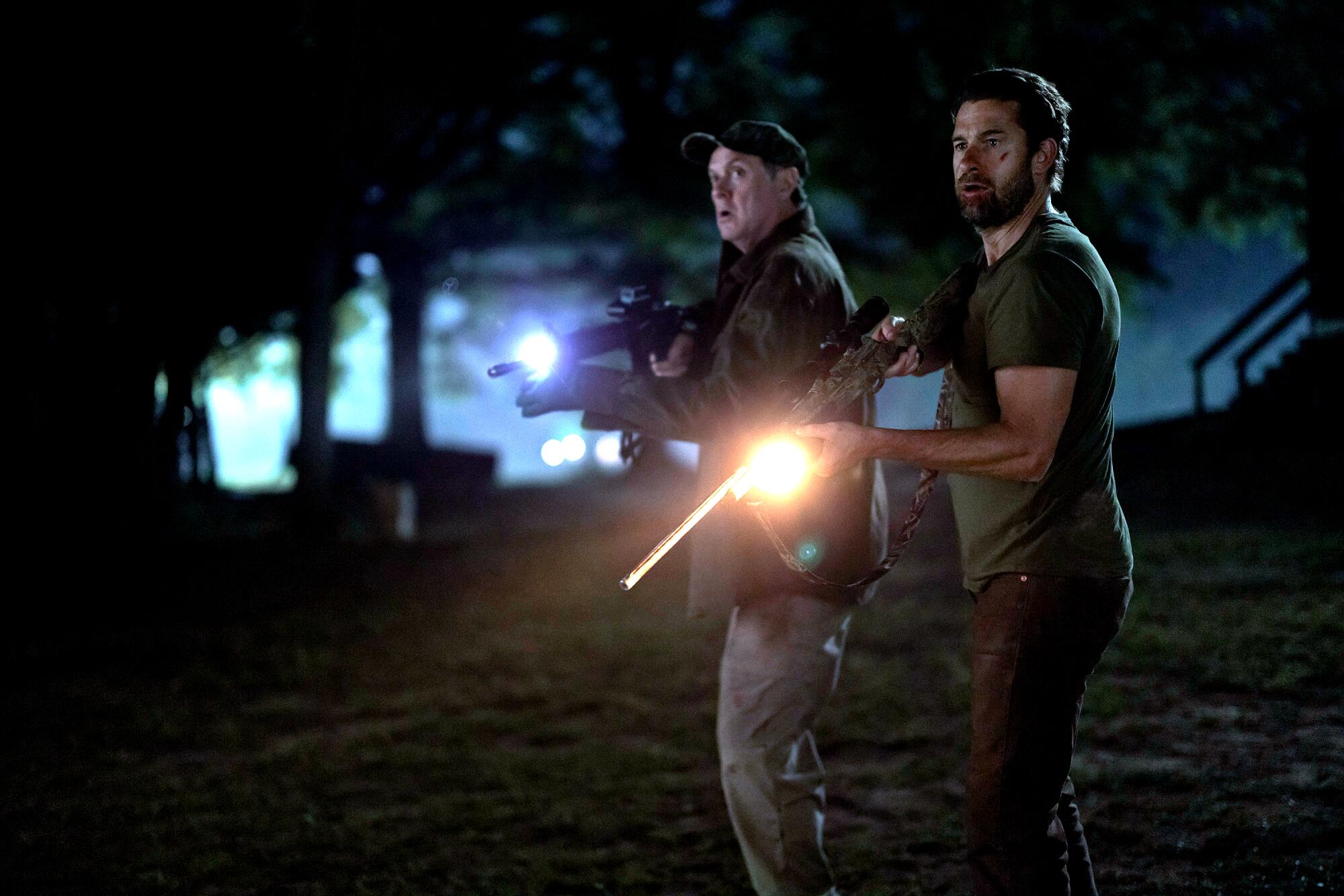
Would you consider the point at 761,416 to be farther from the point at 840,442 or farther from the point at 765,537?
the point at 840,442

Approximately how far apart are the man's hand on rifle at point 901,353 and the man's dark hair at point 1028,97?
53cm

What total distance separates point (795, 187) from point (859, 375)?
1.18 m

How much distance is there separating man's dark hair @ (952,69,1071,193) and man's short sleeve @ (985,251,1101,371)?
36cm

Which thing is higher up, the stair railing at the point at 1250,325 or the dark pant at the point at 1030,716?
the stair railing at the point at 1250,325

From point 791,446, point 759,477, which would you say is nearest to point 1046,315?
point 791,446

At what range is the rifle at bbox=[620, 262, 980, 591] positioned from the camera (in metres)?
2.91

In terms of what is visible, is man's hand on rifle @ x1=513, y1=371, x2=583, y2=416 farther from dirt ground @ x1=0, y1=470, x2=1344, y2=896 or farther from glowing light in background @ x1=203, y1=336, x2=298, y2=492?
glowing light in background @ x1=203, y1=336, x2=298, y2=492

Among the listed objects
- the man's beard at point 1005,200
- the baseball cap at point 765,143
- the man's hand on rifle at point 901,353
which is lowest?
the man's hand on rifle at point 901,353

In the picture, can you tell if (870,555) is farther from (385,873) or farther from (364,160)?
(364,160)

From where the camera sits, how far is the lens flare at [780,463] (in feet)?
9.50

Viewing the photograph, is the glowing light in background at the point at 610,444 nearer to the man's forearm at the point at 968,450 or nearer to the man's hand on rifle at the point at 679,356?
the man's hand on rifle at the point at 679,356

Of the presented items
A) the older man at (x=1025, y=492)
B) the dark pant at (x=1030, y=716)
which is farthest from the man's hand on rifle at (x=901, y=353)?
the dark pant at (x=1030, y=716)

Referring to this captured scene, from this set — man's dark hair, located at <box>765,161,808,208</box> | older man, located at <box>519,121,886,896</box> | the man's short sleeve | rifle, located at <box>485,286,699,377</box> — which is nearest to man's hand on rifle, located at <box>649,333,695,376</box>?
rifle, located at <box>485,286,699,377</box>

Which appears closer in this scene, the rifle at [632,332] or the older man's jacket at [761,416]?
the older man's jacket at [761,416]
